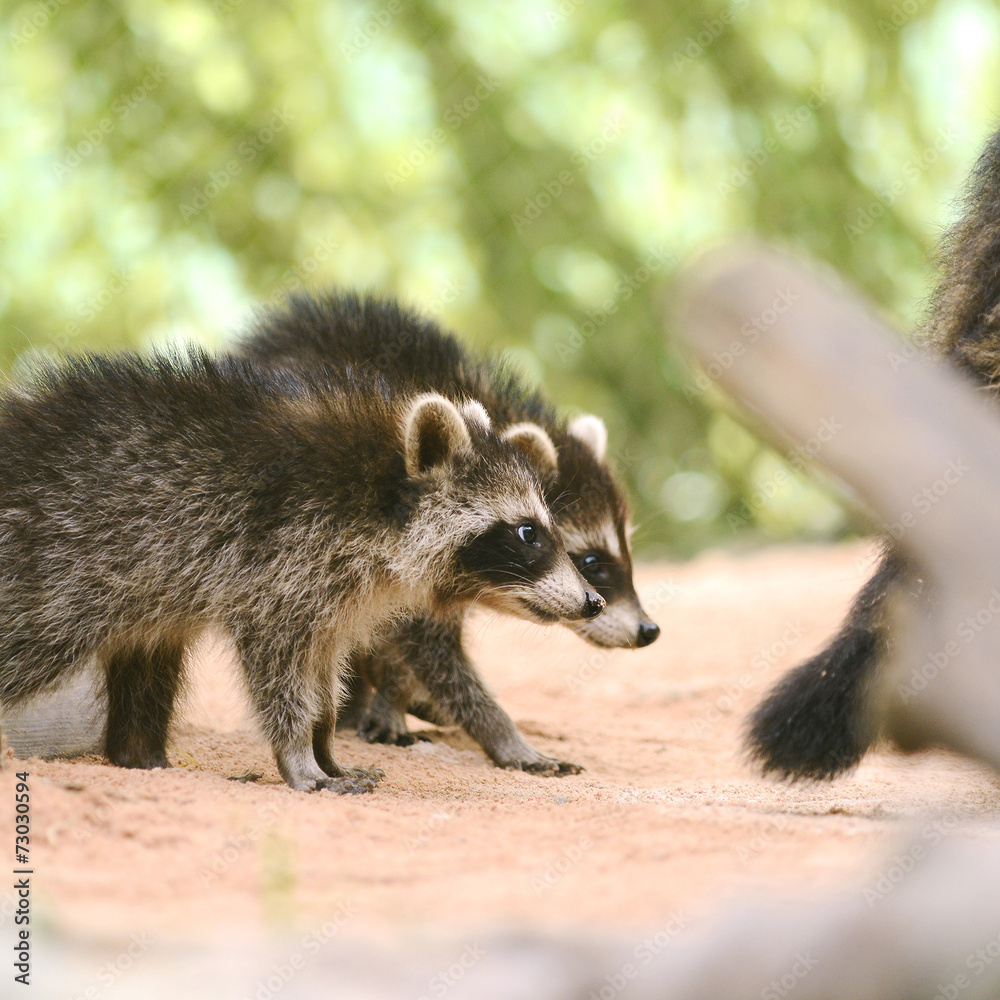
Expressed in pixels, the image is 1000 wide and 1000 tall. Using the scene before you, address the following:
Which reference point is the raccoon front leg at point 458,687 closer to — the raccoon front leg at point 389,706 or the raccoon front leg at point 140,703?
the raccoon front leg at point 389,706

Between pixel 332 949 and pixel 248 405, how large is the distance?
230 centimetres

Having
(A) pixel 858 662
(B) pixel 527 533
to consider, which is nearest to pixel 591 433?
(B) pixel 527 533

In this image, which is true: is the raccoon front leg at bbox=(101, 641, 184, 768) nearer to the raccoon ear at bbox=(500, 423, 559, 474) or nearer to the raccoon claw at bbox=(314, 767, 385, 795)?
the raccoon claw at bbox=(314, 767, 385, 795)

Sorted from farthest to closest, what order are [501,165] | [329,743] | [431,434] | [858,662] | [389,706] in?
1. [501,165]
2. [389,706]
3. [329,743]
4. [431,434]
5. [858,662]

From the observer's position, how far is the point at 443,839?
260 cm

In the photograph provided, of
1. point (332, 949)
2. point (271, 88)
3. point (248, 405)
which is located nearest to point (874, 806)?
point (332, 949)

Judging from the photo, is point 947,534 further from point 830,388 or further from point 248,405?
point 248,405

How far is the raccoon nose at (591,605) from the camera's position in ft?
13.3

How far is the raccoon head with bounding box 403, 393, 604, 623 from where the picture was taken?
12.6ft

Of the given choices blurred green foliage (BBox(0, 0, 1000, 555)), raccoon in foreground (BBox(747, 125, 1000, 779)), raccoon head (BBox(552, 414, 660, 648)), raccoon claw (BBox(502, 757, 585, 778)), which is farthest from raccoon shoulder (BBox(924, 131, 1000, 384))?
blurred green foliage (BBox(0, 0, 1000, 555))

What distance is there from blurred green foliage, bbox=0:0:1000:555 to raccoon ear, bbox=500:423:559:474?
5549 mm

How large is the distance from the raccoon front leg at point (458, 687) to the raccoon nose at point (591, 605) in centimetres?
81

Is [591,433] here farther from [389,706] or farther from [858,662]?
[858,662]

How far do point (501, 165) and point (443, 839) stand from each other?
854 centimetres
